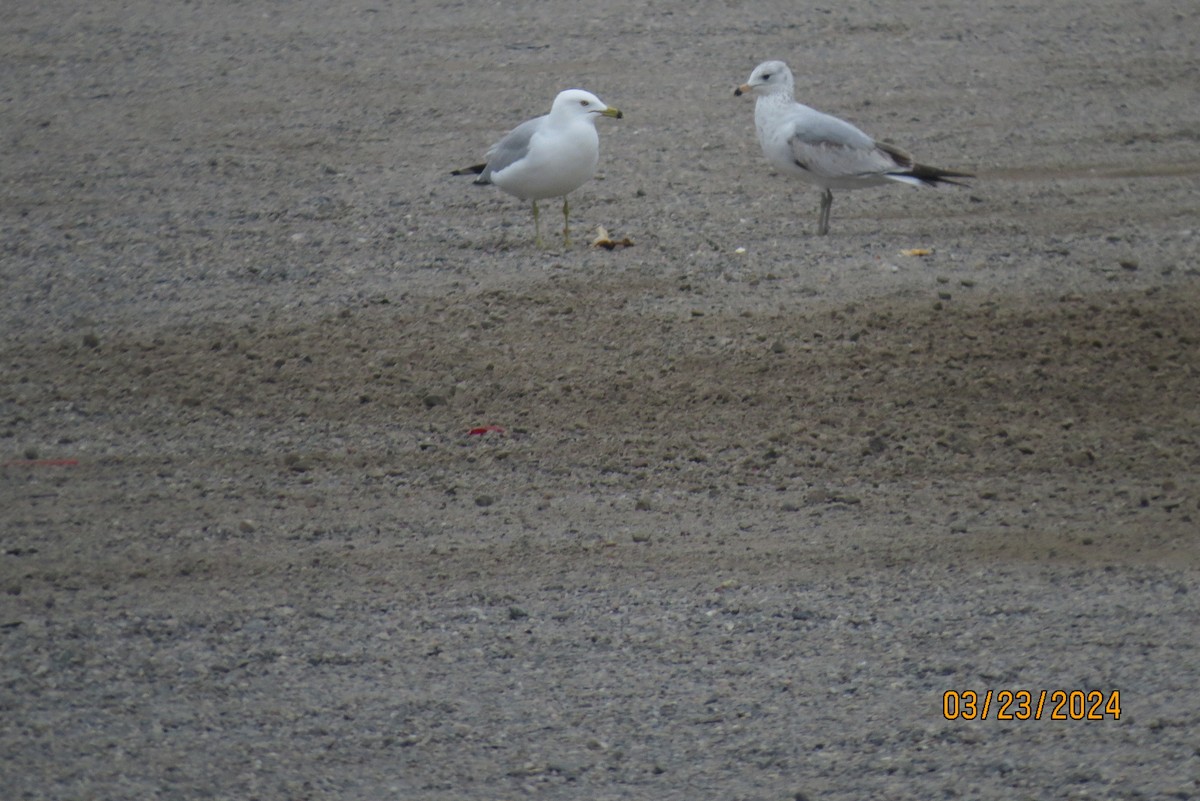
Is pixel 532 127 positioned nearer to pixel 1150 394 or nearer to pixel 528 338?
pixel 528 338

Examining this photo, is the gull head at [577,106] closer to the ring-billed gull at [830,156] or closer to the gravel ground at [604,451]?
the gravel ground at [604,451]

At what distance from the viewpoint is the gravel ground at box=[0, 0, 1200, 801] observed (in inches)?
144

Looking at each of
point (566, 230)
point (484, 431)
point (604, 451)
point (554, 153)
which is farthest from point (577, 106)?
point (604, 451)

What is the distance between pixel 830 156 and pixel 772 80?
744 millimetres

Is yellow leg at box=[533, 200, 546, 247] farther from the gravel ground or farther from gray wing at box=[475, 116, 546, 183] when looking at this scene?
gray wing at box=[475, 116, 546, 183]

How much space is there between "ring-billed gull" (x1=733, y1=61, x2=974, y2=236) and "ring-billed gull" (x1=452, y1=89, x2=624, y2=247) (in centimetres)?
93

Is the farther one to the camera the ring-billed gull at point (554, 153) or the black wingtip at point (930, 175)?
the black wingtip at point (930, 175)

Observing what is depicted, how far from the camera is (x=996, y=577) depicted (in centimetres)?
434

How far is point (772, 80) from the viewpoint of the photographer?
773cm

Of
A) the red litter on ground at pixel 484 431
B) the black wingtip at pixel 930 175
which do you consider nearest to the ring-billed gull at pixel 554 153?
the black wingtip at pixel 930 175

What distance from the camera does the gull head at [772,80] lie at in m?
7.68

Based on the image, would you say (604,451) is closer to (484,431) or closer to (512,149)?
(484,431)

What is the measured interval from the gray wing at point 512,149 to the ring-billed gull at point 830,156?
4.27 ft

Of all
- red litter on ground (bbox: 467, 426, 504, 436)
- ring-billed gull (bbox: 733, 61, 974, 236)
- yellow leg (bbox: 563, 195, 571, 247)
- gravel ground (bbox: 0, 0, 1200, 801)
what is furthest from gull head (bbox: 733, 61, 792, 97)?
red litter on ground (bbox: 467, 426, 504, 436)
